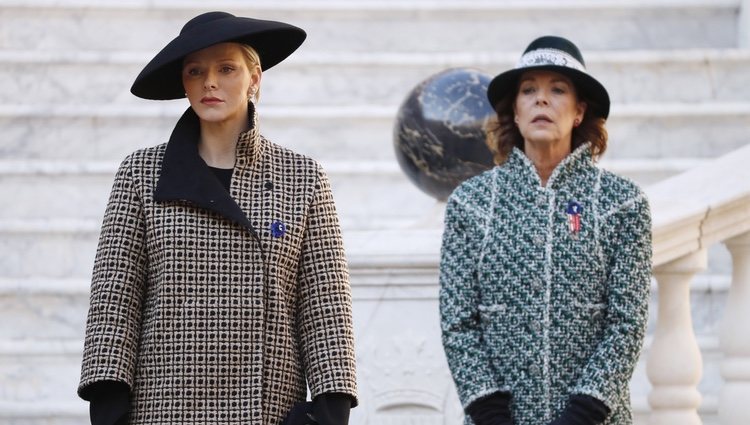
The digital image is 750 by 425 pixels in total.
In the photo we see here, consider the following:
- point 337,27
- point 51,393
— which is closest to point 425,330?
point 51,393

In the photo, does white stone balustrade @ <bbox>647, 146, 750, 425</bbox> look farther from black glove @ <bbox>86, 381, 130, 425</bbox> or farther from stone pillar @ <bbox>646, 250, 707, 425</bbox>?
black glove @ <bbox>86, 381, 130, 425</bbox>

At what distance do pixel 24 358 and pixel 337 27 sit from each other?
2.56 m

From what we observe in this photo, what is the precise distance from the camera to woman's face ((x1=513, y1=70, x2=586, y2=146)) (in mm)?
3664

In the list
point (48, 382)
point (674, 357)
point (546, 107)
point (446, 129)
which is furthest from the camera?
point (48, 382)

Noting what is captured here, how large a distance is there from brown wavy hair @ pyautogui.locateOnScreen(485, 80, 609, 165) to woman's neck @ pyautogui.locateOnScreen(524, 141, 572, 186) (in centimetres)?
4

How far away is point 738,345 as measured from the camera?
16.0ft

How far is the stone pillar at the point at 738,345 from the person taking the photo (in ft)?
15.9

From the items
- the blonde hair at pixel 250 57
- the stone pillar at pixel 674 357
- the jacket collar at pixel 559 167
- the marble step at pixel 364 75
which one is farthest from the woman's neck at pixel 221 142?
the marble step at pixel 364 75

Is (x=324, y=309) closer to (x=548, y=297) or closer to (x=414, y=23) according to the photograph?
(x=548, y=297)

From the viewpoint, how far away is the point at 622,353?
3537mm

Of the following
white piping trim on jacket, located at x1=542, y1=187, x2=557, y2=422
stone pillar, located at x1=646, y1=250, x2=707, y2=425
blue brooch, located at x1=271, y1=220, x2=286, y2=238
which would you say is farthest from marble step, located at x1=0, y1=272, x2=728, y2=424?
blue brooch, located at x1=271, y1=220, x2=286, y2=238

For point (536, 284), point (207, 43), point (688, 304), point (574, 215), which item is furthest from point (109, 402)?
point (688, 304)

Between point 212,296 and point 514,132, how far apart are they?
89cm

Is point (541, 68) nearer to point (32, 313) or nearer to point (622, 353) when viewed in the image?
point (622, 353)
